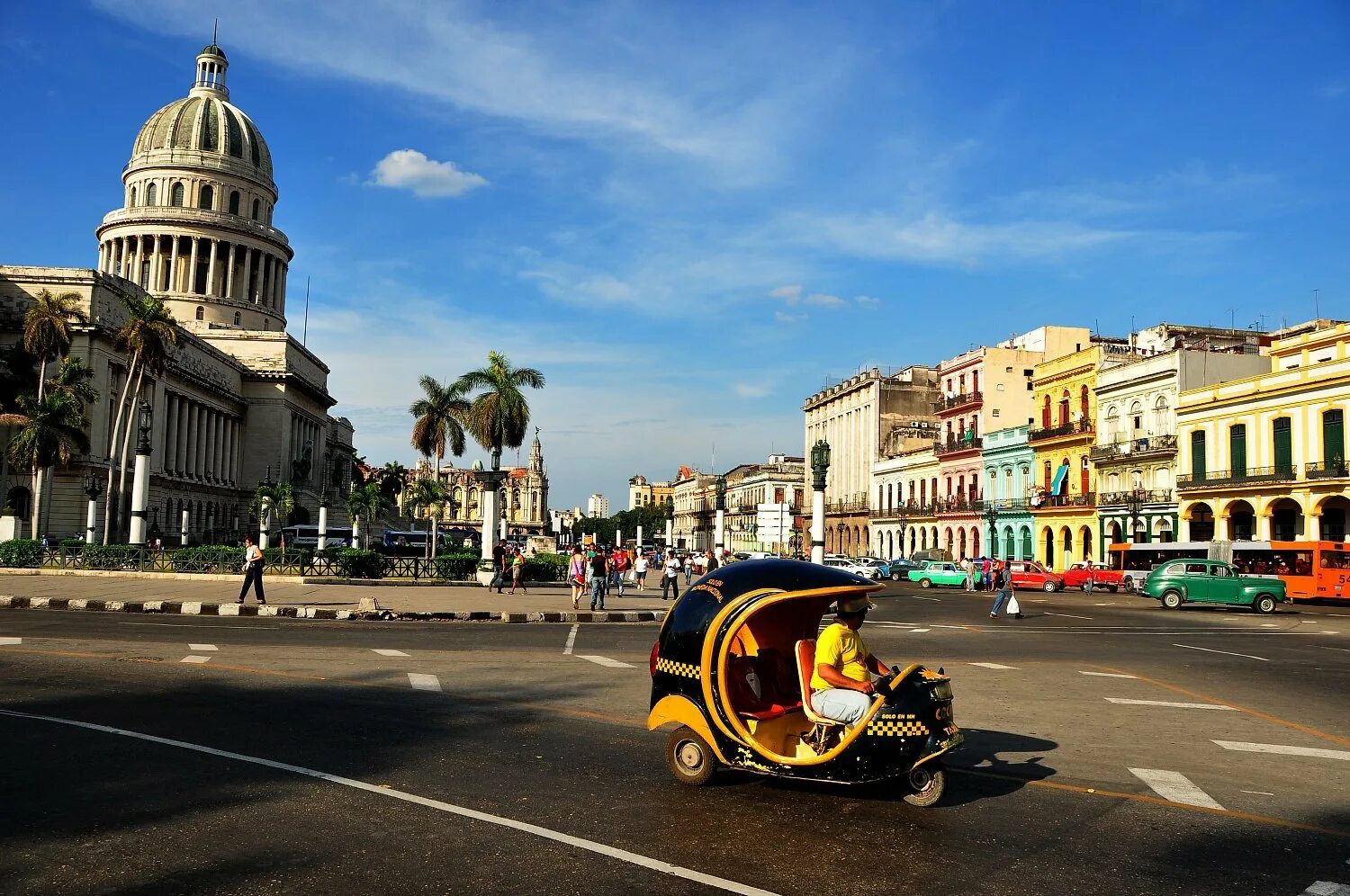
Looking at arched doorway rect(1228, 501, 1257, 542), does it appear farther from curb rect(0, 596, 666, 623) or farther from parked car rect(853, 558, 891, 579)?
curb rect(0, 596, 666, 623)

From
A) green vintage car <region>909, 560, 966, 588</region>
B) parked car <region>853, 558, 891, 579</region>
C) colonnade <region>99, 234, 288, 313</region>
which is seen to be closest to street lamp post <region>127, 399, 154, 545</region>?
parked car <region>853, 558, 891, 579</region>

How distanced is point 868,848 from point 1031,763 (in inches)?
130

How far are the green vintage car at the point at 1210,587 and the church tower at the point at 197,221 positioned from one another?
84.5m

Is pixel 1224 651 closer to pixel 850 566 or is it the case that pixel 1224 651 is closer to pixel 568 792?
pixel 568 792

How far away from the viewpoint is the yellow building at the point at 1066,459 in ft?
203

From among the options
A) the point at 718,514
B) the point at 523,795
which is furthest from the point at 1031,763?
the point at 718,514

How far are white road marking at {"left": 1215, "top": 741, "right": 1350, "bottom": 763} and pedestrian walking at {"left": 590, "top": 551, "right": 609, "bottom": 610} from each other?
18.6 metres

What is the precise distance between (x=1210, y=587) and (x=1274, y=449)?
1758 centimetres

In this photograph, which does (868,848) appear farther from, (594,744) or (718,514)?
(718,514)

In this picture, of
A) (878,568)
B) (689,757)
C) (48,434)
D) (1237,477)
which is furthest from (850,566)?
(689,757)

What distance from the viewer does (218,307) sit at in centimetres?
9812

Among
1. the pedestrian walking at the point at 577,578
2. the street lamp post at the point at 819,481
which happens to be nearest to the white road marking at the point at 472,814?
the pedestrian walking at the point at 577,578

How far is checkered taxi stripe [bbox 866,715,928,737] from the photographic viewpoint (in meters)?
7.11

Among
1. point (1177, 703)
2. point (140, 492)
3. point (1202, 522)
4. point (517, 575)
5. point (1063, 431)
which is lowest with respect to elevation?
point (1177, 703)
